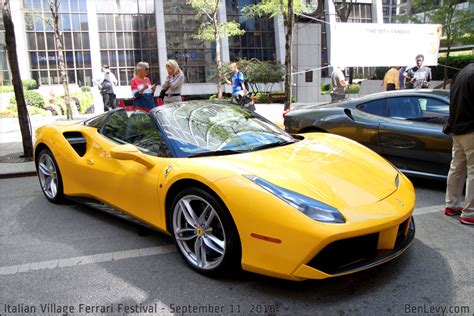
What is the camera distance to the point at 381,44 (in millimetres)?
10281

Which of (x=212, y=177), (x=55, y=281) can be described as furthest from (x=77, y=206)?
(x=212, y=177)

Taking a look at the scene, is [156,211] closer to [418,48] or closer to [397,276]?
[397,276]

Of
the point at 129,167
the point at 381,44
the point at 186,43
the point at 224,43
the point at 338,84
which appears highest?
the point at 186,43

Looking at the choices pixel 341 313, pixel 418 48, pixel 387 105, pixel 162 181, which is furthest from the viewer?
pixel 418 48

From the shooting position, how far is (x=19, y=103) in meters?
7.50

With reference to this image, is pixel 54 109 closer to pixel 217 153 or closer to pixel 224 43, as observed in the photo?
pixel 217 153

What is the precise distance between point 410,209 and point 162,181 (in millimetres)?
1819

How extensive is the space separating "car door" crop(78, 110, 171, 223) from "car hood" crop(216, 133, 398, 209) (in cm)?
67

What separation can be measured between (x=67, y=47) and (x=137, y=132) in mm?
33276

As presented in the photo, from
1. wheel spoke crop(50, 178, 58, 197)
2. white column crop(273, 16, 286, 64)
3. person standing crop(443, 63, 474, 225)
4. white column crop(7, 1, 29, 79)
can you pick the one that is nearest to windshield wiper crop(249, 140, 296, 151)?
person standing crop(443, 63, 474, 225)

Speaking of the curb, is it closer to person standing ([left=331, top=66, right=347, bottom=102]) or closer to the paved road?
the paved road

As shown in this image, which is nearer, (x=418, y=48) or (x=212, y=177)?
(x=212, y=177)

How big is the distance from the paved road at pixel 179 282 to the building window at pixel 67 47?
107ft

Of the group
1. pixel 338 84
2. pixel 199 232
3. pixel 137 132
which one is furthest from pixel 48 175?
pixel 338 84
